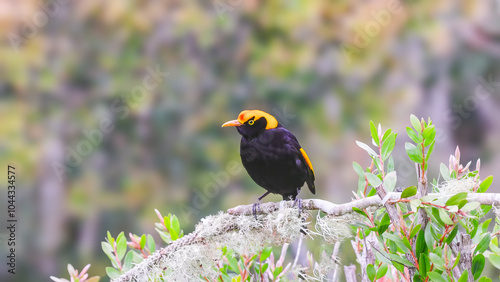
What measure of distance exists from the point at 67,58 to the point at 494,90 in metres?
1.79

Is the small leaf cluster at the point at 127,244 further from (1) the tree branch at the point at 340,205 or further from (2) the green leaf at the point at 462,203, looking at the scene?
(2) the green leaf at the point at 462,203

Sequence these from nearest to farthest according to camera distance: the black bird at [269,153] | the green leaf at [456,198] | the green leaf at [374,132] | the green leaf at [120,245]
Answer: the green leaf at [456,198], the green leaf at [374,132], the green leaf at [120,245], the black bird at [269,153]

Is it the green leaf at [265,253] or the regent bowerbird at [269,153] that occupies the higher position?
the regent bowerbird at [269,153]

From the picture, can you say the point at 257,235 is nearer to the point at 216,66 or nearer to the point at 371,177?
the point at 371,177

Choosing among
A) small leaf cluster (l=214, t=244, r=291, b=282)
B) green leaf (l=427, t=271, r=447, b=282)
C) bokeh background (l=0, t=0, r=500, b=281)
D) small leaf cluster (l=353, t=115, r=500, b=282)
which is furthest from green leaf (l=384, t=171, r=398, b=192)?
bokeh background (l=0, t=0, r=500, b=281)

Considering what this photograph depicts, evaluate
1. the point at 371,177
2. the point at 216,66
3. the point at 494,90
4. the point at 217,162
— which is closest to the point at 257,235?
the point at 371,177

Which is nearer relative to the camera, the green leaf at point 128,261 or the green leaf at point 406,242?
the green leaf at point 406,242

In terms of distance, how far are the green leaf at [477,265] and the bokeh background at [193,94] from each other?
1541 mm

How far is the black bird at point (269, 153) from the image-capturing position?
42.7 inches

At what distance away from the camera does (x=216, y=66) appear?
2.24 meters

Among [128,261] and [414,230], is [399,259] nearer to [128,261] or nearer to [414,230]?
[414,230]

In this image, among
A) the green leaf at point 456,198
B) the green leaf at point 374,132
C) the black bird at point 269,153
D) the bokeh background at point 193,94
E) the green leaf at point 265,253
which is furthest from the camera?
the bokeh background at point 193,94

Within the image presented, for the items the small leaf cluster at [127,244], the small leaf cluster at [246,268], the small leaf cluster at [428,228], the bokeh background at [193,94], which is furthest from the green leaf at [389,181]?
the bokeh background at [193,94]

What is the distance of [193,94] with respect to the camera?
222 cm
